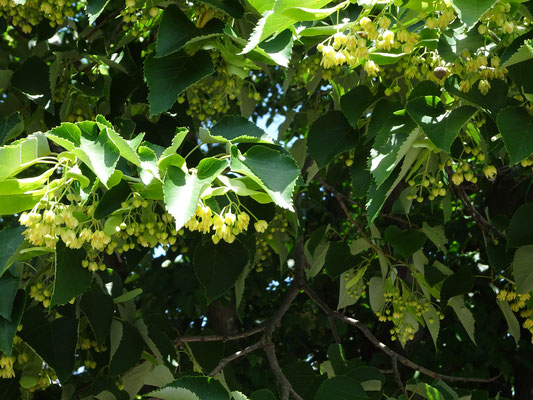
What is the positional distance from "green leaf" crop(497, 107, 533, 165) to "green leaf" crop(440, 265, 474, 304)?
84cm

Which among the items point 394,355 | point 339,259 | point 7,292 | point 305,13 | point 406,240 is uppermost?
point 305,13

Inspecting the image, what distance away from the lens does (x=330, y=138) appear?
Result: 2.00 meters

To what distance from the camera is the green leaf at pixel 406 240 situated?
2.26m

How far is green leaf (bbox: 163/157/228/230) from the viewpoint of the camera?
120cm

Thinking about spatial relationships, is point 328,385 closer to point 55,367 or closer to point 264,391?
point 264,391

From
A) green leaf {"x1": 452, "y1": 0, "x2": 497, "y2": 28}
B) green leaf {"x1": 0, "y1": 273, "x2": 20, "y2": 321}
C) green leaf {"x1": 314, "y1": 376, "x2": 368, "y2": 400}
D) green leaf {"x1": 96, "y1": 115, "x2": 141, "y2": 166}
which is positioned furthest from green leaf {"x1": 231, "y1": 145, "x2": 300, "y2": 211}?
green leaf {"x1": 314, "y1": 376, "x2": 368, "y2": 400}

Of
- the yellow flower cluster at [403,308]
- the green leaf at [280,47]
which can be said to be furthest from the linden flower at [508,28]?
the yellow flower cluster at [403,308]

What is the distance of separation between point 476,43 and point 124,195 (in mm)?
826

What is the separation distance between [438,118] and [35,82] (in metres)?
1.19

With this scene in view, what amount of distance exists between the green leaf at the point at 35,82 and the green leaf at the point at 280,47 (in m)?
0.76

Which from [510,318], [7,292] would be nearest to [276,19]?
→ [7,292]

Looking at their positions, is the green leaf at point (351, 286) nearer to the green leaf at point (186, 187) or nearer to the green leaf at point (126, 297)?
the green leaf at point (126, 297)

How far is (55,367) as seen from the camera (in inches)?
75.3

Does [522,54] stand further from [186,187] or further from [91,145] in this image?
[91,145]
